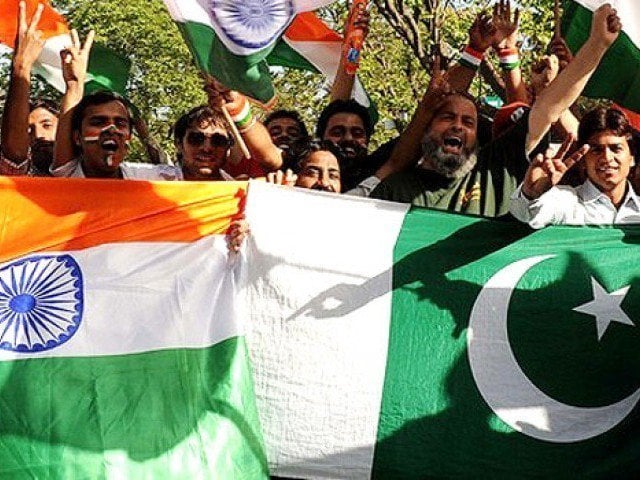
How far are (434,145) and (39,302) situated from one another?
1.84 metres

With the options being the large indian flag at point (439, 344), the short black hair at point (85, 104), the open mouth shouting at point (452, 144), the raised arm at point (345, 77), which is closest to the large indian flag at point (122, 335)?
the large indian flag at point (439, 344)

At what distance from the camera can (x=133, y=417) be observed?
457 cm

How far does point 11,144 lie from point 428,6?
8.30m

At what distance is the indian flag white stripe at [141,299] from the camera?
4.64 metres

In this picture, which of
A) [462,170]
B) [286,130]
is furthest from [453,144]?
[286,130]

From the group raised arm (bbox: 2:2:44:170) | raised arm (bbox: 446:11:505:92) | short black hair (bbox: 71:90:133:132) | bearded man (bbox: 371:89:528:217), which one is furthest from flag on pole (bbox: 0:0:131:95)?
bearded man (bbox: 371:89:528:217)

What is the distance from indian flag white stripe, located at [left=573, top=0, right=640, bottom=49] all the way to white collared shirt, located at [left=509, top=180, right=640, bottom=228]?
67 cm

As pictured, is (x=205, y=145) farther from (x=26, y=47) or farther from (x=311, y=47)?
(x=311, y=47)

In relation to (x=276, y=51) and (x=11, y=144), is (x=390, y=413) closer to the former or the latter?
(x=11, y=144)

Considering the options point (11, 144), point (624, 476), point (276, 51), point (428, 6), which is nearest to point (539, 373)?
point (624, 476)

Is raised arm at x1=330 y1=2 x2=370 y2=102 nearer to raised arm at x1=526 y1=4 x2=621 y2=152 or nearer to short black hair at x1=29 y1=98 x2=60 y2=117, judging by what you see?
short black hair at x1=29 y1=98 x2=60 y2=117

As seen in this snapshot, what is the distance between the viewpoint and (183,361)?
4676 mm

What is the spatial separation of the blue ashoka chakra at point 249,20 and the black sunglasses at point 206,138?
0.61m

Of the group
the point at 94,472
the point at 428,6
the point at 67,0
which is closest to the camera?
the point at 94,472
